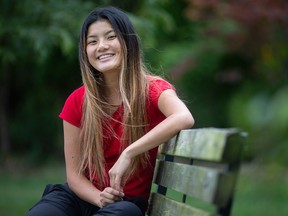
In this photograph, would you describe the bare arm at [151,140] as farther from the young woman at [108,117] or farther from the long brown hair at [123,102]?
the long brown hair at [123,102]

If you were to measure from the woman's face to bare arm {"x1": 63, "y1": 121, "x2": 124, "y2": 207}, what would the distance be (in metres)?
0.34

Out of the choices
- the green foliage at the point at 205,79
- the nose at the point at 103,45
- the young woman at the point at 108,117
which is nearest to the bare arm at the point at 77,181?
the young woman at the point at 108,117

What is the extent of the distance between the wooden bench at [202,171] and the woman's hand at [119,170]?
172 mm

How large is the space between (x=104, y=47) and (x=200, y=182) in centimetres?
122

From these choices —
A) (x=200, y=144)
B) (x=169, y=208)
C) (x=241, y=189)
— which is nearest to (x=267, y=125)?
(x=241, y=189)

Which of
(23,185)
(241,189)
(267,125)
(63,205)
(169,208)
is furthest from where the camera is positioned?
(267,125)

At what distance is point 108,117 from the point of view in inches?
126

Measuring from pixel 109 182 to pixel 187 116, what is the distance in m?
0.53

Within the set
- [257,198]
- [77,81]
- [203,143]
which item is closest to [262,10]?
[257,198]

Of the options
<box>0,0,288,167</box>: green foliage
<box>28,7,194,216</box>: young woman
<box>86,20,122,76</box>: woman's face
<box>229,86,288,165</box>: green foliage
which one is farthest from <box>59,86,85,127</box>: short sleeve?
<box>229,86,288,165</box>: green foliage

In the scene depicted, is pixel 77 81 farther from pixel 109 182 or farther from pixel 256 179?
pixel 109 182

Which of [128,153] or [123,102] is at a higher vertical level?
[123,102]

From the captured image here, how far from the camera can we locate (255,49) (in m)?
11.7

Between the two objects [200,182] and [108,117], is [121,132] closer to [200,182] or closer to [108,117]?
[108,117]
